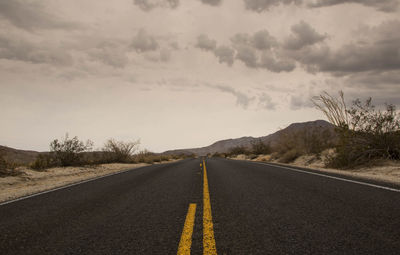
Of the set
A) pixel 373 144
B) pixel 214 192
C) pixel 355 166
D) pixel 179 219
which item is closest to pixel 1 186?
pixel 214 192

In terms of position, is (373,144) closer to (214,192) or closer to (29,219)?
(214,192)

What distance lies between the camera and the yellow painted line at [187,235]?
2.70 meters

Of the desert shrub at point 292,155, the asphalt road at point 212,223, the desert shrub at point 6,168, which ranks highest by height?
the desert shrub at point 6,168

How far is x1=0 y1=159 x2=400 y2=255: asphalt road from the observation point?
2.84 m

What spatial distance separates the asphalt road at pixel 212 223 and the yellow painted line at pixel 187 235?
13 millimetres

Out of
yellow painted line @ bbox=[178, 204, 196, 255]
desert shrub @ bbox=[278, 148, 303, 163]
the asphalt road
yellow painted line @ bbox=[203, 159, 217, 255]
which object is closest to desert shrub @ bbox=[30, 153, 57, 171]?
the asphalt road

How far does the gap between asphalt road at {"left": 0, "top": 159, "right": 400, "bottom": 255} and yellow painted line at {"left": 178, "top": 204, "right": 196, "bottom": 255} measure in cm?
1

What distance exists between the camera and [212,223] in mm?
3660

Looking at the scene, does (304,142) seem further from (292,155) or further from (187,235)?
(187,235)

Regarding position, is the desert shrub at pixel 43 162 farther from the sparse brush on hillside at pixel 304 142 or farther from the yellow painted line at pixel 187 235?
the sparse brush on hillside at pixel 304 142

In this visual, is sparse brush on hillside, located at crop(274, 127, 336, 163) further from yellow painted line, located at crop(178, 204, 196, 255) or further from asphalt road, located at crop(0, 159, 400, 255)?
yellow painted line, located at crop(178, 204, 196, 255)

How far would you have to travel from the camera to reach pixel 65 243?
3.06m

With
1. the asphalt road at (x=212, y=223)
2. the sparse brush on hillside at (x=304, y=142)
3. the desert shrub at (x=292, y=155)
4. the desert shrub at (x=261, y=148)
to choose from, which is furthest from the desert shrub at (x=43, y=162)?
the desert shrub at (x=261, y=148)

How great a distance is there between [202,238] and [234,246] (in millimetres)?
419
